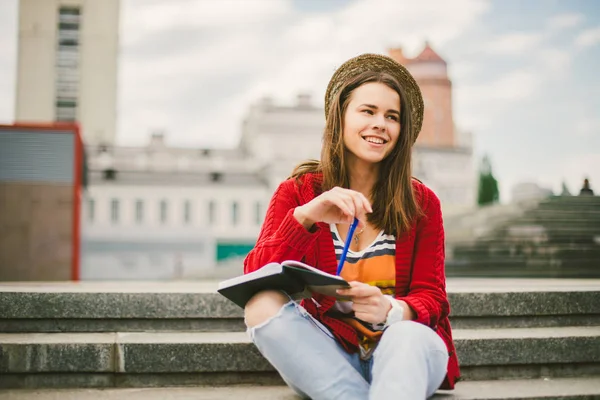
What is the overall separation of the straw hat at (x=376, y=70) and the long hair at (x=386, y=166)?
5cm

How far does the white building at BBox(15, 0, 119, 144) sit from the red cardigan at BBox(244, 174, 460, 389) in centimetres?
4121

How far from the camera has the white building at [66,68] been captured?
1625 inches

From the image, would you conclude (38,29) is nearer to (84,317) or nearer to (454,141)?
(454,141)

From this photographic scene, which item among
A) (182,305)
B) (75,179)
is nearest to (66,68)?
(75,179)

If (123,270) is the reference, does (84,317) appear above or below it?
above

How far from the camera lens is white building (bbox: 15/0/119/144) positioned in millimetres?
41281

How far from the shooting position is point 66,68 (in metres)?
42.1

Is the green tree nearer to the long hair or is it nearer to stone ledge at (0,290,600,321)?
stone ledge at (0,290,600,321)

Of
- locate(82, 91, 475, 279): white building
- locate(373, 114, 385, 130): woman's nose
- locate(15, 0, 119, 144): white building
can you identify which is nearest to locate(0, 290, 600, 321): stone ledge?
locate(373, 114, 385, 130): woman's nose

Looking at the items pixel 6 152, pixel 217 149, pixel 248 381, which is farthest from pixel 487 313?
pixel 217 149

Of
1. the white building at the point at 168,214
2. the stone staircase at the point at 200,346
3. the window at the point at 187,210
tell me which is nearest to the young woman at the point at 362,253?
the stone staircase at the point at 200,346

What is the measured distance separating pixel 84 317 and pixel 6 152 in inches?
316

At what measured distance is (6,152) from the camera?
977 centimetres

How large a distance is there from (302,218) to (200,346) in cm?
76
